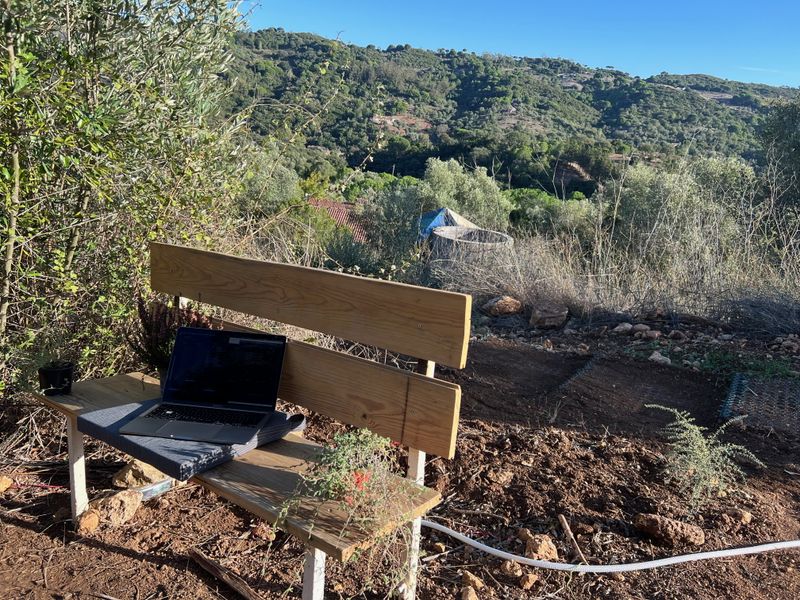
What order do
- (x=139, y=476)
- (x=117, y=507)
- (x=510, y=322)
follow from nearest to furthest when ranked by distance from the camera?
(x=117, y=507), (x=139, y=476), (x=510, y=322)

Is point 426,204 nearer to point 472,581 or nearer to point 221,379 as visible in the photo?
point 221,379

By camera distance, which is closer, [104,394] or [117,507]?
[117,507]

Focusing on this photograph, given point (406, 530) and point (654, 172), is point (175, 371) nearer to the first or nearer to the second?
point (406, 530)

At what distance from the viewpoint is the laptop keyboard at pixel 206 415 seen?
98.8 inches

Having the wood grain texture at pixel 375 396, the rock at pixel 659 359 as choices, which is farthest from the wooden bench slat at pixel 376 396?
the rock at pixel 659 359

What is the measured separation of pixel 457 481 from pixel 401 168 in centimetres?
2222

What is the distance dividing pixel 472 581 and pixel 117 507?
151 centimetres

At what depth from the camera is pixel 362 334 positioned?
7.85 feet

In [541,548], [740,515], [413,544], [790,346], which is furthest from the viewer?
[790,346]

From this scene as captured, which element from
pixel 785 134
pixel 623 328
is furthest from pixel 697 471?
pixel 785 134

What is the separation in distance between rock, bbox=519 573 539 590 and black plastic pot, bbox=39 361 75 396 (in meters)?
2.08

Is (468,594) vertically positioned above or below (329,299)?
below

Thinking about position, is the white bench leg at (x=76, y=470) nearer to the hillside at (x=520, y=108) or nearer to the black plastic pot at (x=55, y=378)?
the black plastic pot at (x=55, y=378)

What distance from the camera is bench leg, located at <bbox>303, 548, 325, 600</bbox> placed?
1.87 metres
